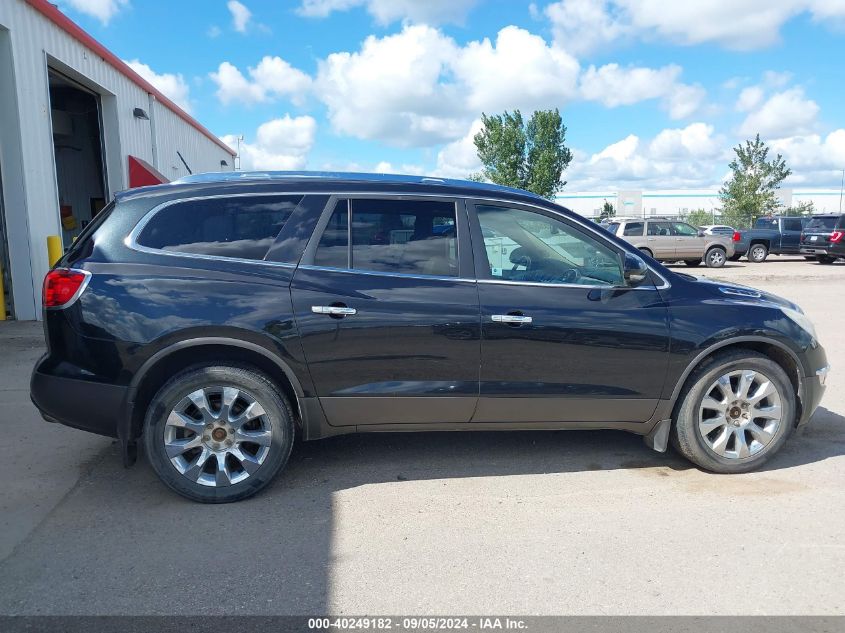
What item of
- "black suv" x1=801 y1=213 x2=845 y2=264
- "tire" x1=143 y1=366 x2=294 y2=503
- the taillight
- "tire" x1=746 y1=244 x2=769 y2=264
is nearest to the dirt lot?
"tire" x1=143 y1=366 x2=294 y2=503

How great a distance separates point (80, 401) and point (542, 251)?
2.93 metres

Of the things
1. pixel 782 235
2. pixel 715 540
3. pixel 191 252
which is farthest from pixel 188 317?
pixel 782 235

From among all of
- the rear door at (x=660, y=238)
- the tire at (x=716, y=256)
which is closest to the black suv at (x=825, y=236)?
the tire at (x=716, y=256)

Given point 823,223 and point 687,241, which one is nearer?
point 687,241

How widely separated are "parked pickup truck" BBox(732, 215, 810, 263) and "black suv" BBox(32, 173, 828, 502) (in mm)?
22273

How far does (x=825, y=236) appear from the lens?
21.7m

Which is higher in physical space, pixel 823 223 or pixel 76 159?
pixel 76 159

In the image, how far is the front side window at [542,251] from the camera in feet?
12.9

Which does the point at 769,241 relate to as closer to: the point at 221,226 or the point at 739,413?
the point at 739,413

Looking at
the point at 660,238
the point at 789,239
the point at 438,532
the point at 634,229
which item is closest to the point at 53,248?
the point at 438,532

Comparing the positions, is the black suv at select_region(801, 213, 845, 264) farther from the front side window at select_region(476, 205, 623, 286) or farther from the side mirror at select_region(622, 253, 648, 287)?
the front side window at select_region(476, 205, 623, 286)

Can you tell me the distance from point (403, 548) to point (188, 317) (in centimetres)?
176

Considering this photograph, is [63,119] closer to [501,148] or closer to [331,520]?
[331,520]

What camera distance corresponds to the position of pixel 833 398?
Result: 5.86 metres
